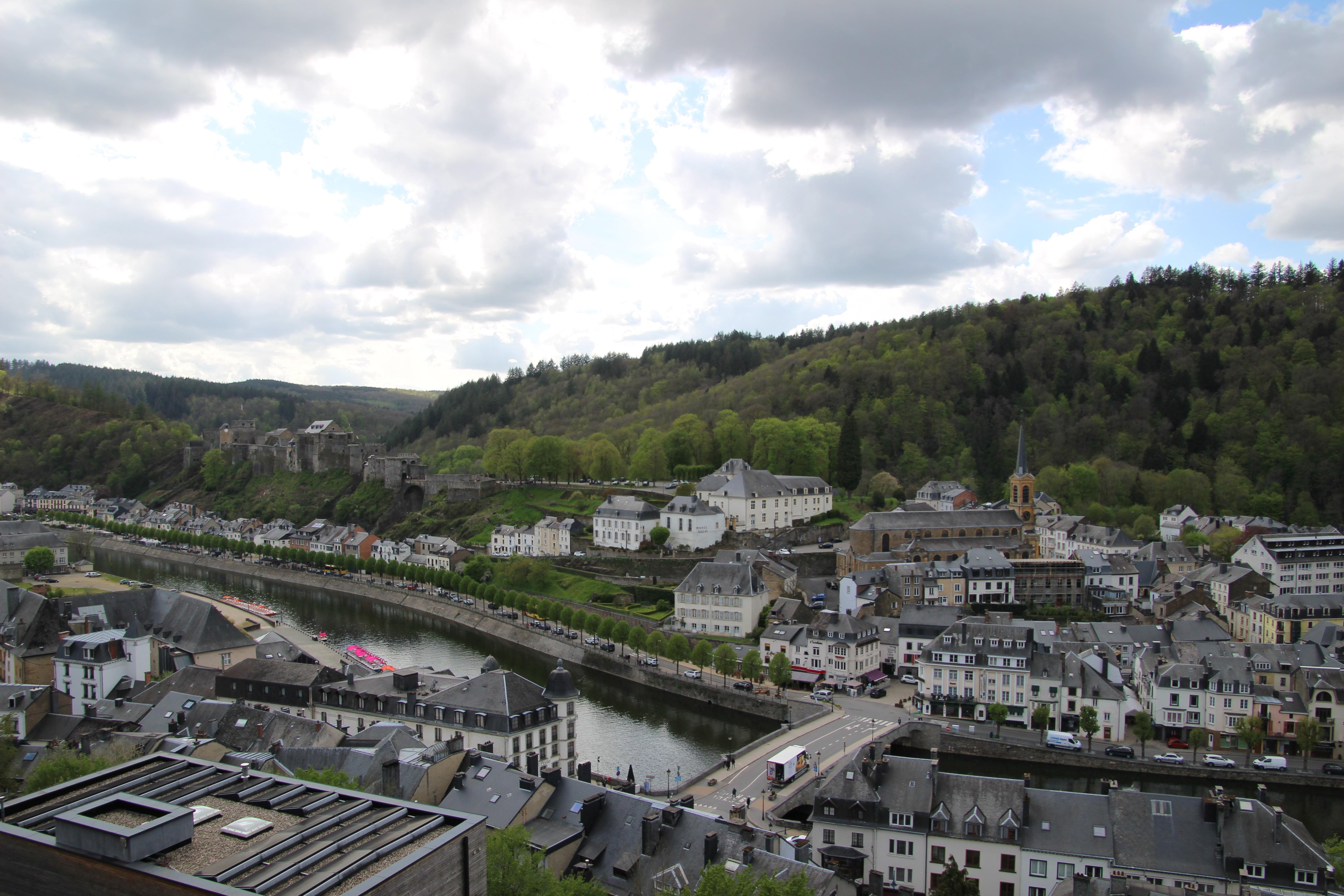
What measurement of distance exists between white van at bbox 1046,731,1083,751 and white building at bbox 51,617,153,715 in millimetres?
30072

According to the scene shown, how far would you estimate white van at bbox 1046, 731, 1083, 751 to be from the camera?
2936cm

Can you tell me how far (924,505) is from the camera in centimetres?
5544

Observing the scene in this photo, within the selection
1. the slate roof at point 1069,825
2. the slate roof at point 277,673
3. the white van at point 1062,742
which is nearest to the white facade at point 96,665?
the slate roof at point 277,673

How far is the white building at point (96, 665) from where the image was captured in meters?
28.6

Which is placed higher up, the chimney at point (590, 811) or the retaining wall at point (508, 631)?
the chimney at point (590, 811)

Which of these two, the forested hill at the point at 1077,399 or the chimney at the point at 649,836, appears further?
the forested hill at the point at 1077,399

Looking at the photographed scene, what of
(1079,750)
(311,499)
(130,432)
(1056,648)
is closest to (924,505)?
(1056,648)

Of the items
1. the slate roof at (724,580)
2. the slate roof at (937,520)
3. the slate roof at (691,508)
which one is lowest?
the slate roof at (724,580)

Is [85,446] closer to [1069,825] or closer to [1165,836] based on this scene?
[1069,825]

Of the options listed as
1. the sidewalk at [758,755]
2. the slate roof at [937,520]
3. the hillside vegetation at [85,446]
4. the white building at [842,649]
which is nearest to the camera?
the sidewalk at [758,755]

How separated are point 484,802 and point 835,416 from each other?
6206cm

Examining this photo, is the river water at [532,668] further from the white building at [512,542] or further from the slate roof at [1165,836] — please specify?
the slate roof at [1165,836]

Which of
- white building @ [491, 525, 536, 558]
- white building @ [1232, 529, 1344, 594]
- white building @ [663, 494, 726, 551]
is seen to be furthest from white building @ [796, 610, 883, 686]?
white building @ [491, 525, 536, 558]

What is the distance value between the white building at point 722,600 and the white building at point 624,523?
1094cm
